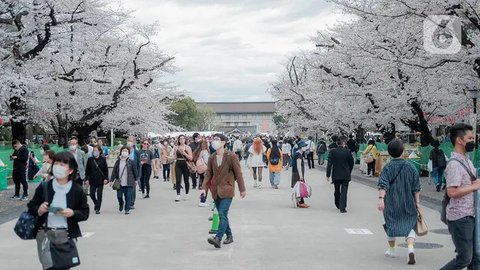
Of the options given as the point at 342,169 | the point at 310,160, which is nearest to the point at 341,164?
the point at 342,169

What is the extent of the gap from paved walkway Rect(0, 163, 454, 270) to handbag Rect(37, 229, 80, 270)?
233 cm

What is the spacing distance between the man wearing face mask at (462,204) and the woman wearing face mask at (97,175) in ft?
31.1

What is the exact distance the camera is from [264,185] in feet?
72.9

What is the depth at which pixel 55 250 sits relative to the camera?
555cm

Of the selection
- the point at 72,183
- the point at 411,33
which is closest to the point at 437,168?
the point at 411,33

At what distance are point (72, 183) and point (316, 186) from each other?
1641cm

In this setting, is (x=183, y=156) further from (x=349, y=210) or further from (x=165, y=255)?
(x=165, y=255)

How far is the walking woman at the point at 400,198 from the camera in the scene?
7867mm

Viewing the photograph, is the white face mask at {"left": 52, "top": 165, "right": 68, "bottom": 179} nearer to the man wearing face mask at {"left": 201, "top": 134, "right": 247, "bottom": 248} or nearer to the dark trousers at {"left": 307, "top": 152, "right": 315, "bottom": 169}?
the man wearing face mask at {"left": 201, "top": 134, "right": 247, "bottom": 248}

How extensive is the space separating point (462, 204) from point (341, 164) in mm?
7672

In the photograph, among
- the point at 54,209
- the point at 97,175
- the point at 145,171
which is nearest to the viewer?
the point at 54,209

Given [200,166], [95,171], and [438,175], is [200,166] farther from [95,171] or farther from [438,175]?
[438,175]

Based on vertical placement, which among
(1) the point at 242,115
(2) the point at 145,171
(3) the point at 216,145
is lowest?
(2) the point at 145,171

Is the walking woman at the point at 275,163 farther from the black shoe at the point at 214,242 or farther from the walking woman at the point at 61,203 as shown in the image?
the walking woman at the point at 61,203
